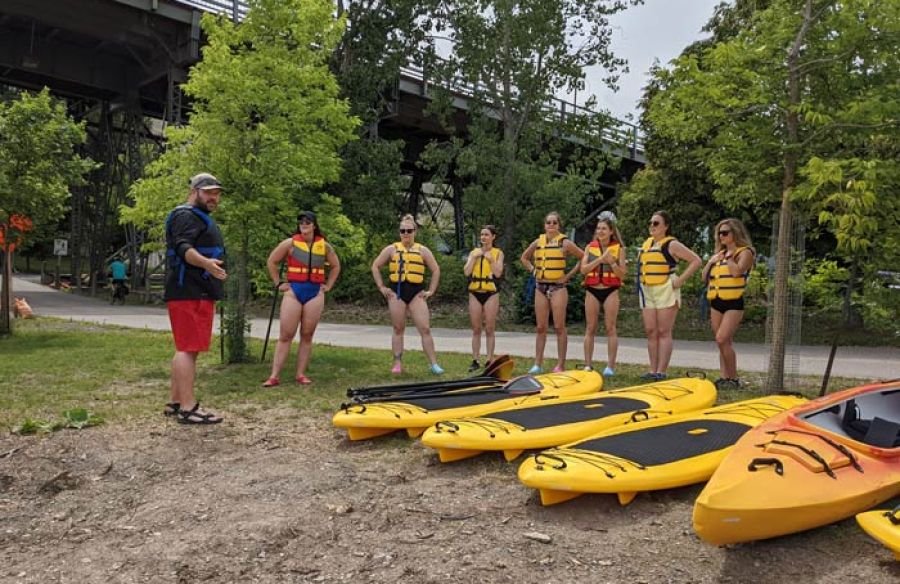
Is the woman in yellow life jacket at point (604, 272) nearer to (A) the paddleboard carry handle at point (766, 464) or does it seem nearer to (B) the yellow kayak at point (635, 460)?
(B) the yellow kayak at point (635, 460)

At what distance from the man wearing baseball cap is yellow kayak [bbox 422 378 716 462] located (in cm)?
215

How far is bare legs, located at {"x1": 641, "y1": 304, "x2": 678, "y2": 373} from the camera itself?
7391mm

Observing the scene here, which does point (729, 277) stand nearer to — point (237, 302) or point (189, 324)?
point (189, 324)

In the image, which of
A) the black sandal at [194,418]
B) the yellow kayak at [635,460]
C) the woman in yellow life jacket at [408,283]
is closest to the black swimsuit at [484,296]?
the woman in yellow life jacket at [408,283]

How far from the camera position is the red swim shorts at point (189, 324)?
5590 millimetres

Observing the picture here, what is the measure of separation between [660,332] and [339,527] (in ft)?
15.8

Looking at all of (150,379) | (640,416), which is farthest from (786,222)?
(150,379)

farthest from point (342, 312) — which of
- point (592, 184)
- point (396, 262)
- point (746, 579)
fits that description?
point (746, 579)

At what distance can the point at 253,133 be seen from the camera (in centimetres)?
877

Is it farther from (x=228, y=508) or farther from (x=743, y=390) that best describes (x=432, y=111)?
(x=228, y=508)

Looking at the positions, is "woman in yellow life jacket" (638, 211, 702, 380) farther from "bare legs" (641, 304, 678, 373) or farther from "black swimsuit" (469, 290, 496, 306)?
"black swimsuit" (469, 290, 496, 306)

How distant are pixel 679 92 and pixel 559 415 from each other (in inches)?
138

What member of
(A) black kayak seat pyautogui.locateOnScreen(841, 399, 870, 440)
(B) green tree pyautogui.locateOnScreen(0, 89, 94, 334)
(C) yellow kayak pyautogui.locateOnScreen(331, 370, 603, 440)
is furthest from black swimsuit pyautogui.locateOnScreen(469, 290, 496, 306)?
(B) green tree pyautogui.locateOnScreen(0, 89, 94, 334)

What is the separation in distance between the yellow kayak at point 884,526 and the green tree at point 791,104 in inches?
116
